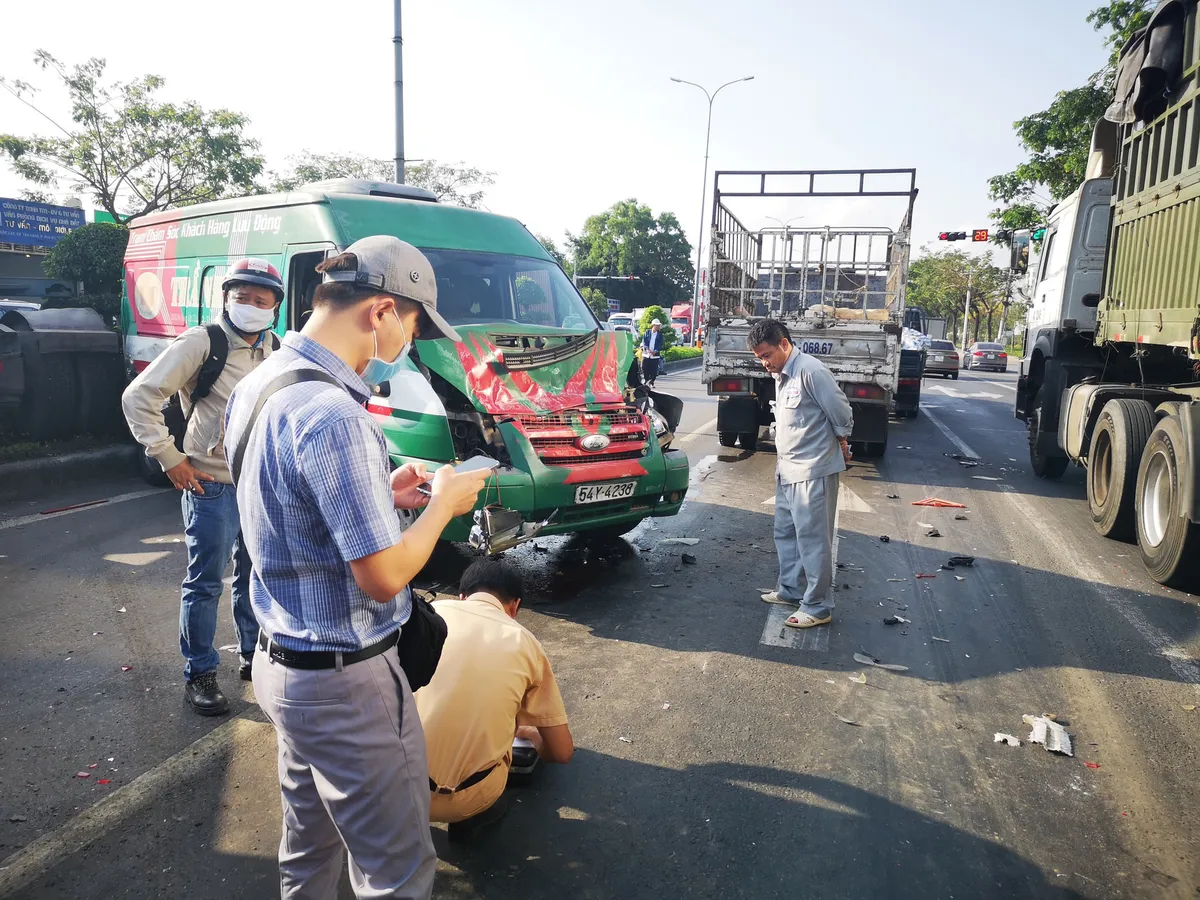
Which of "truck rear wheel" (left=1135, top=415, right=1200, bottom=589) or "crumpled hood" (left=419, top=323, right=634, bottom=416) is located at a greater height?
"crumpled hood" (left=419, top=323, right=634, bottom=416)

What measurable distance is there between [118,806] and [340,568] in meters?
2.03

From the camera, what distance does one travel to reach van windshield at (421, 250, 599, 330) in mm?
6141

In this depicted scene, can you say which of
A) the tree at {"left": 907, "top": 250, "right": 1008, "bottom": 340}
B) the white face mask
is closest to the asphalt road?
the white face mask

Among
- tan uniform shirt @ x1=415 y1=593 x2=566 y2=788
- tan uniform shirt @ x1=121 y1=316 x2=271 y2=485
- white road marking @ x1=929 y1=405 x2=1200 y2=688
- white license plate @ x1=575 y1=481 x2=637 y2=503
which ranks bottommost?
white road marking @ x1=929 y1=405 x2=1200 y2=688

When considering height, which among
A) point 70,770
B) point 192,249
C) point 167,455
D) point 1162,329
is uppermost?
point 192,249

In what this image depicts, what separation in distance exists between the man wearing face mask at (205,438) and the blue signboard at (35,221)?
3554 centimetres

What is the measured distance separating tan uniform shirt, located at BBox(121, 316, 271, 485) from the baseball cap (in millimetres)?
2011

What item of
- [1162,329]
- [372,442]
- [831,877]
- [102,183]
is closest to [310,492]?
[372,442]

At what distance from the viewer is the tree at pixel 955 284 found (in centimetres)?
6212

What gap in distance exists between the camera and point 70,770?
3244 mm

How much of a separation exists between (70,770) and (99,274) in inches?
451

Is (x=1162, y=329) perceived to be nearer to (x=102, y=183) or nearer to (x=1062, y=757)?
(x=1062, y=757)

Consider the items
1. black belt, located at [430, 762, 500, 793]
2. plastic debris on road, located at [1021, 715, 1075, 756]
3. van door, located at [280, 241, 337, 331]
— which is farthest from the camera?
van door, located at [280, 241, 337, 331]

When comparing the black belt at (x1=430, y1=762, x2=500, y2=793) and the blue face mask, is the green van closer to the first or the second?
the black belt at (x1=430, y1=762, x2=500, y2=793)
